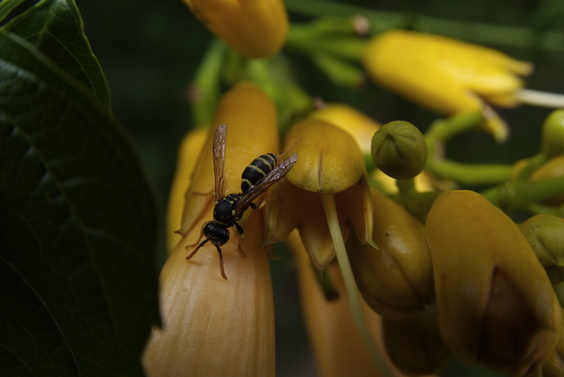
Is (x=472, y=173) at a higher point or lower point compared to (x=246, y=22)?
lower

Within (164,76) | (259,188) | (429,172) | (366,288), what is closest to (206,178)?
(259,188)

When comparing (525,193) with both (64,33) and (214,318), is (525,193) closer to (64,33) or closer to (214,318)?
(214,318)

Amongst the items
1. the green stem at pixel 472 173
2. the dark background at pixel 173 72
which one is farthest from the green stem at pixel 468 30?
the green stem at pixel 472 173

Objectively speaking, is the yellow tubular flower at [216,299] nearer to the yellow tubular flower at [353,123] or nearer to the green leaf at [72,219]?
the green leaf at [72,219]

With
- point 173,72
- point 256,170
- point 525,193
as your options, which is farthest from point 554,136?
point 173,72

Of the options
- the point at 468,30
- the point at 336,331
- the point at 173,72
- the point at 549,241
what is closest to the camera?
the point at 549,241

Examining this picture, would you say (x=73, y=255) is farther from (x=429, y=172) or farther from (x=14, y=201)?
(x=429, y=172)
